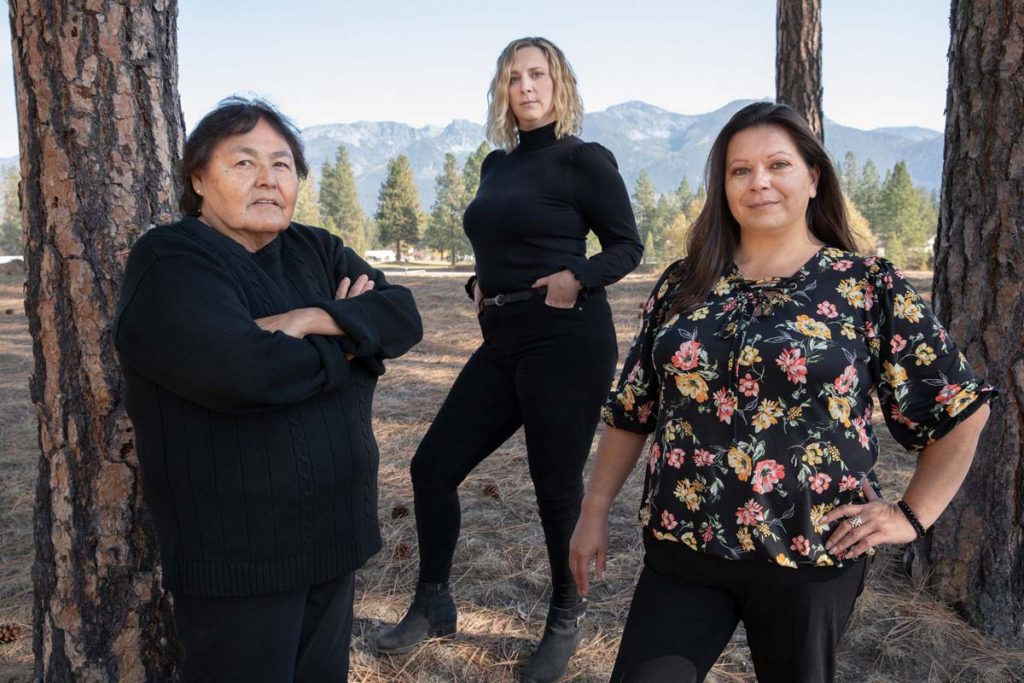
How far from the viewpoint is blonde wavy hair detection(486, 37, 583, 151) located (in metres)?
3.01

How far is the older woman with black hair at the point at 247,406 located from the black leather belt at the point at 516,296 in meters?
0.90

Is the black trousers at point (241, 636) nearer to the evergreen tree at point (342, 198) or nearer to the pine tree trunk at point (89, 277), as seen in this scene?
the pine tree trunk at point (89, 277)

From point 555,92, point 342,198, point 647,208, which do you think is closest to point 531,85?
point 555,92

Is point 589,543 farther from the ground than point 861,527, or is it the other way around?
point 861,527

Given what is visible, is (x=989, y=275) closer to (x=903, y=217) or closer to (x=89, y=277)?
(x=89, y=277)

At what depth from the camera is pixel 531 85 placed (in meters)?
2.98

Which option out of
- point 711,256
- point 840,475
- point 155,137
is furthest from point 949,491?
point 155,137

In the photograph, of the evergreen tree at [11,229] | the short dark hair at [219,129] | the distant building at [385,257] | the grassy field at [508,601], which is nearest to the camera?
the short dark hair at [219,129]

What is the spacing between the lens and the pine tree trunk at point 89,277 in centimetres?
228

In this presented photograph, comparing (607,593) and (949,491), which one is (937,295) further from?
(607,593)

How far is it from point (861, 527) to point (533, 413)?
1315 mm

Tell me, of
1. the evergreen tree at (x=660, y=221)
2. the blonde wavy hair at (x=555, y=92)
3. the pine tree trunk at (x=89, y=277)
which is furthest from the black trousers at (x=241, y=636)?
the evergreen tree at (x=660, y=221)

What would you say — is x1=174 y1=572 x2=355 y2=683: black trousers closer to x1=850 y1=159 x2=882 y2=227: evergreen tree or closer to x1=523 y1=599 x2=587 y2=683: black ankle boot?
x1=523 y1=599 x2=587 y2=683: black ankle boot

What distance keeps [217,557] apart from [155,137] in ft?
4.25
